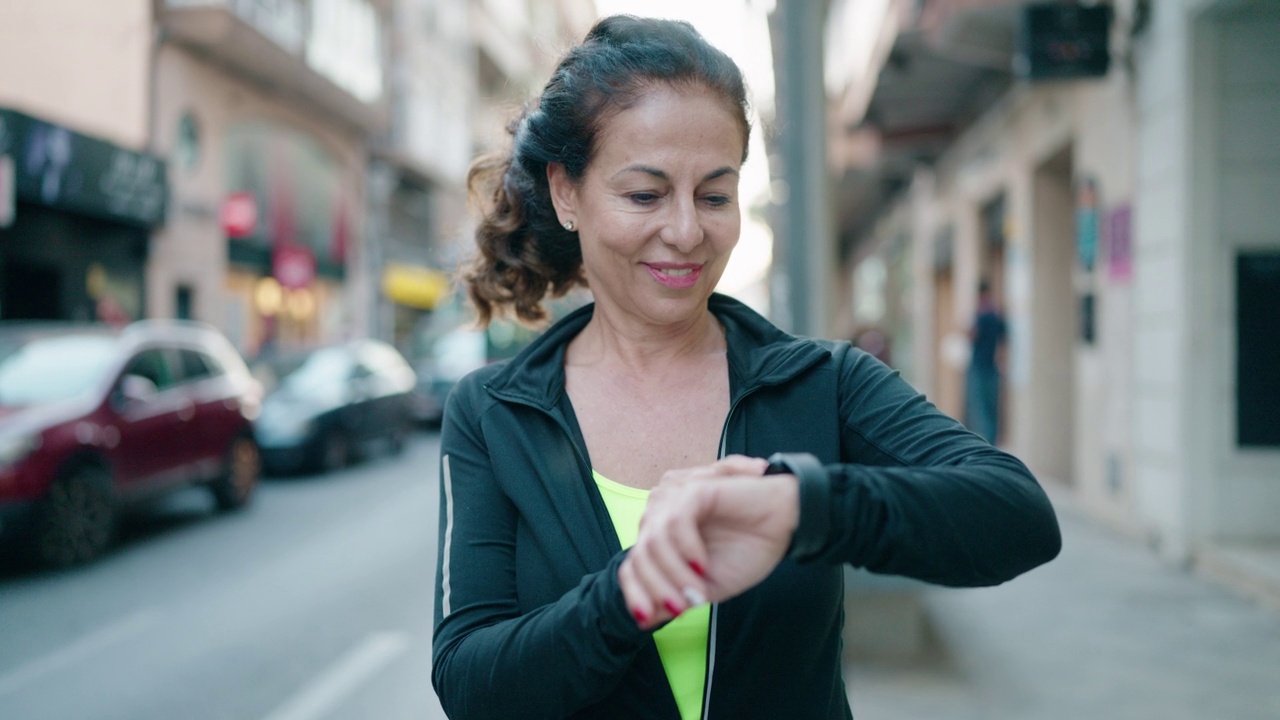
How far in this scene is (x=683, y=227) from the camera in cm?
167

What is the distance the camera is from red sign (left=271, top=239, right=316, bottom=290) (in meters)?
22.5

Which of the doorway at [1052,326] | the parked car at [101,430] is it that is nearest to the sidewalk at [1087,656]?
the doorway at [1052,326]

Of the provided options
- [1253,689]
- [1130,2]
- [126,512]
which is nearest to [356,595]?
[126,512]

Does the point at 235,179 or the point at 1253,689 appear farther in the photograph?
the point at 235,179

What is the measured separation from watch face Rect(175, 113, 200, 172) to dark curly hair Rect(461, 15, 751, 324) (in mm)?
18834

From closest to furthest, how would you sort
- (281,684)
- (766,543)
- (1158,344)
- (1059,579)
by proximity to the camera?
(766,543) < (281,684) < (1059,579) < (1158,344)

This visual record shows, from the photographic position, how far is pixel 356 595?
23.1 feet

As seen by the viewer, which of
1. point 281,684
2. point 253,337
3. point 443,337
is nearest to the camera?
point 281,684

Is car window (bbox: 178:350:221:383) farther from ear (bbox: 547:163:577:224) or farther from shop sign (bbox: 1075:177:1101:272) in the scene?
ear (bbox: 547:163:577:224)

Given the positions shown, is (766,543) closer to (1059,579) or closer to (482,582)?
(482,582)

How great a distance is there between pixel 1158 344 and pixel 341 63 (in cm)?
2018

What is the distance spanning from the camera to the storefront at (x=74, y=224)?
14406 millimetres

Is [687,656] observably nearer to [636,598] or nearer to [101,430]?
[636,598]

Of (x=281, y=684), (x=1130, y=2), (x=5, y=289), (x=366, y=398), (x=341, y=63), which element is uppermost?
(x=341, y=63)
